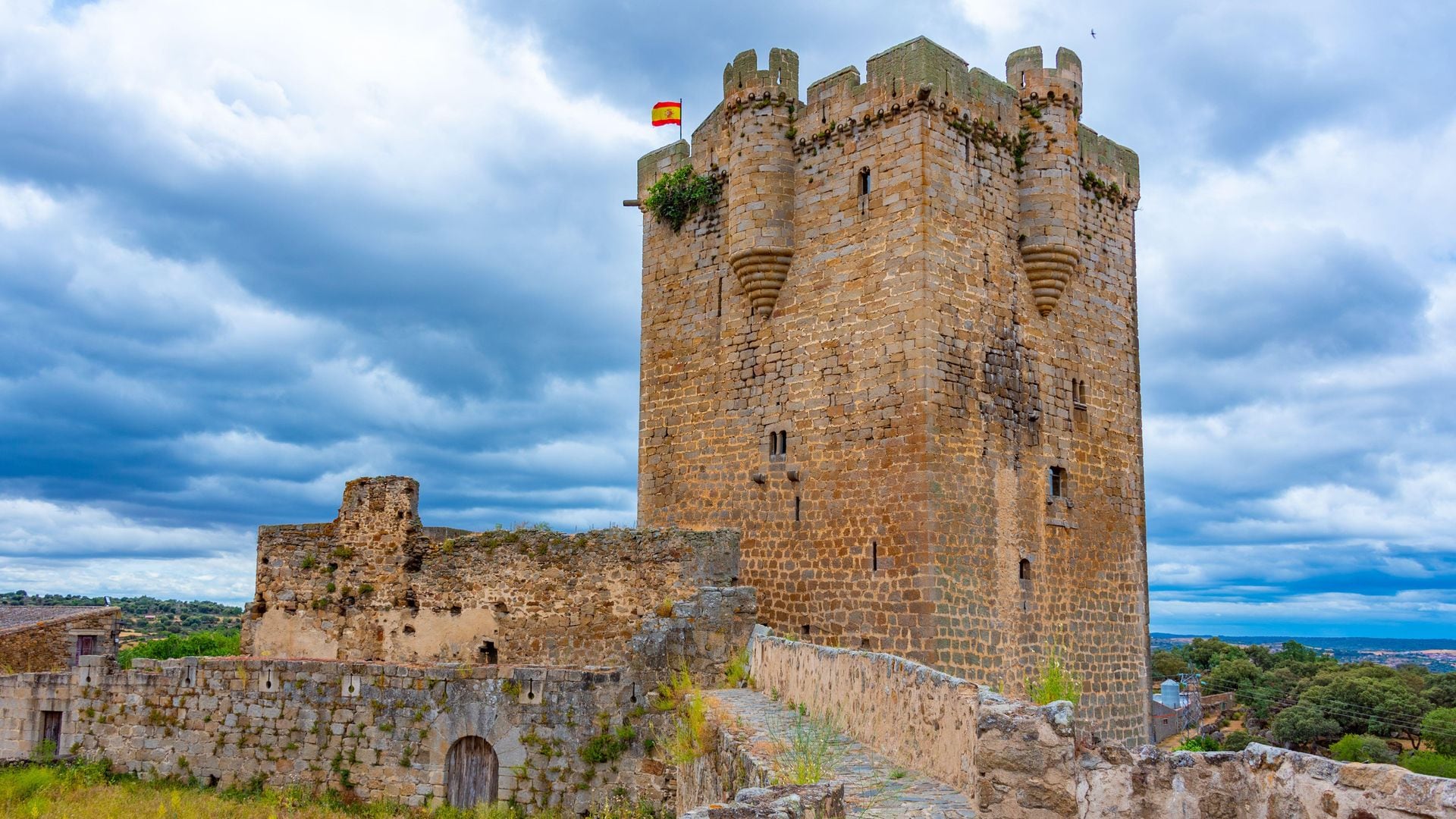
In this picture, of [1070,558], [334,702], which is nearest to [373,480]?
[334,702]

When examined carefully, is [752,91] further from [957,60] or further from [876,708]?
[876,708]

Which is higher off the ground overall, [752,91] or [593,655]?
[752,91]

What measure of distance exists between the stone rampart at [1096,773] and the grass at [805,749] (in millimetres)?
504

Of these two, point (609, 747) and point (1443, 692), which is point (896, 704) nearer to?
point (609, 747)

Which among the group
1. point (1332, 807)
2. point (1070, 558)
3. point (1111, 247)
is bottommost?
point (1332, 807)

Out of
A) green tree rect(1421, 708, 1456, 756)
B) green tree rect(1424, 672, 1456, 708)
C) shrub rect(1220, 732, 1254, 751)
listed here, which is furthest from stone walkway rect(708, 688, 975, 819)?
green tree rect(1424, 672, 1456, 708)

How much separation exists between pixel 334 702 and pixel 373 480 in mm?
3882

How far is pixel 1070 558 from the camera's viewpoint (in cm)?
1589

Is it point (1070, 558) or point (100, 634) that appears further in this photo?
point (100, 634)

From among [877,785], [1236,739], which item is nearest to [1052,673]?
[877,785]

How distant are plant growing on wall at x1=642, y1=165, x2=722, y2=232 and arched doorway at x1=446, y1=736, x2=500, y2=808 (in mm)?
8569

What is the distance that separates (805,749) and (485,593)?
9.21 metres

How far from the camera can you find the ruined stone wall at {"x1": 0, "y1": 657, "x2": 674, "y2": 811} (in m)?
12.0

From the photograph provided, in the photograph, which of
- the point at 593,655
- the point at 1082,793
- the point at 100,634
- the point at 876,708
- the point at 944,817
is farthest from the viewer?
the point at 100,634
